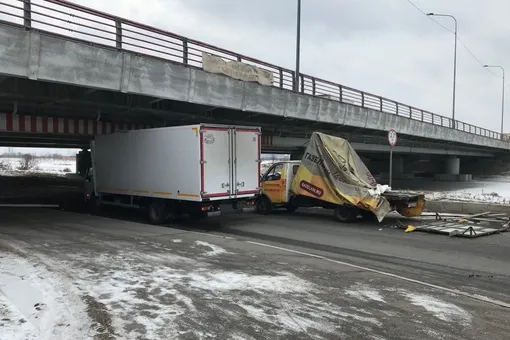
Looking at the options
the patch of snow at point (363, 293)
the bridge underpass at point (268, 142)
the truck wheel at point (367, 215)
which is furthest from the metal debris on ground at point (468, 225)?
the bridge underpass at point (268, 142)

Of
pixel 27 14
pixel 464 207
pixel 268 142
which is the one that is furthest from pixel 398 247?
pixel 268 142

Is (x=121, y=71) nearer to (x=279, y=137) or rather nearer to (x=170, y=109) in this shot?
(x=170, y=109)

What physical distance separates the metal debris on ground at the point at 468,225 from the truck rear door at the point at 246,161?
5.07m

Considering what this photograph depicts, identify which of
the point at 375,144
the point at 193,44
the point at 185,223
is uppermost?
the point at 193,44

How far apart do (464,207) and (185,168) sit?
987 cm

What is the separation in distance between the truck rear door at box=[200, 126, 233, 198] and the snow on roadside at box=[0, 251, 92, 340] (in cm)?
614

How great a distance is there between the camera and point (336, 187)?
1355 cm

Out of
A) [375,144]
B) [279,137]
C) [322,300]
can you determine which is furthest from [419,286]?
[375,144]

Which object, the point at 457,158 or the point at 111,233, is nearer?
the point at 111,233

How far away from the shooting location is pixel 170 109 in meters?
16.1

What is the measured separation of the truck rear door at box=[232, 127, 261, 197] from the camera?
13.3 m

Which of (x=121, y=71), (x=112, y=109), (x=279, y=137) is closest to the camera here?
(x=121, y=71)

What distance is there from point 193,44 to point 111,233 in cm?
676

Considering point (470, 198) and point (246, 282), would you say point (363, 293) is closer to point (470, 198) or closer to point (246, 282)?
point (246, 282)
